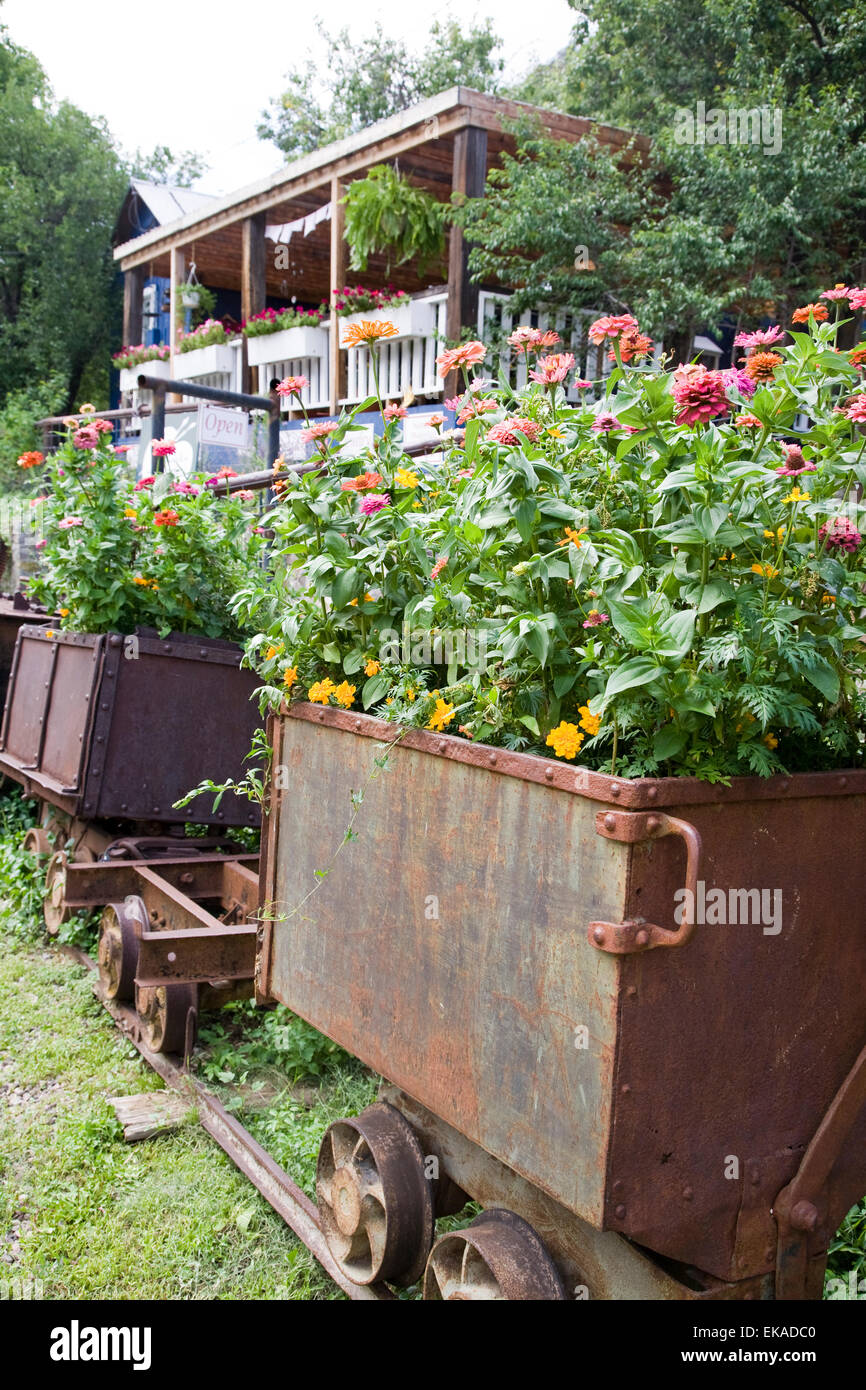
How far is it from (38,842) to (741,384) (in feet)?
16.0

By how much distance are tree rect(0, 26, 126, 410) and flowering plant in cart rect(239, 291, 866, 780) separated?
26.1 metres

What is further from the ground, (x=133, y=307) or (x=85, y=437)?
(x=133, y=307)

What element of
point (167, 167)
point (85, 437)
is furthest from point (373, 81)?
point (85, 437)

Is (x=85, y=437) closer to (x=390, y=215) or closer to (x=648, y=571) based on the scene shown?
(x=648, y=571)

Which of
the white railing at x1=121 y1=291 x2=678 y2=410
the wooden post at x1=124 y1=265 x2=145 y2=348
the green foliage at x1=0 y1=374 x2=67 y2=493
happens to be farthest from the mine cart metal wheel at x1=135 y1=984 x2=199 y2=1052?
the wooden post at x1=124 y1=265 x2=145 y2=348

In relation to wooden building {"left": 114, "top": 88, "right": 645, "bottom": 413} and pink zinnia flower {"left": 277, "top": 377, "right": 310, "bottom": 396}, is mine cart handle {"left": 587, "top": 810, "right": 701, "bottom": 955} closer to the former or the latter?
pink zinnia flower {"left": 277, "top": 377, "right": 310, "bottom": 396}

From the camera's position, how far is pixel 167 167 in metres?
39.2

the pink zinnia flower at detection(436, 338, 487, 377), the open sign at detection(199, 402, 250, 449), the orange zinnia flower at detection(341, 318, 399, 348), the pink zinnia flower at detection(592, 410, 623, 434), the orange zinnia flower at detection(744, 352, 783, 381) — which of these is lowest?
the pink zinnia flower at detection(592, 410, 623, 434)

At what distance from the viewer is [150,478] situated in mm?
5316

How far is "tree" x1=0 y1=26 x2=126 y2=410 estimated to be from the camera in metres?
26.8

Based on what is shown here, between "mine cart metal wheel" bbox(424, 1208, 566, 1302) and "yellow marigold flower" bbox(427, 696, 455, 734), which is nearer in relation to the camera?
"mine cart metal wheel" bbox(424, 1208, 566, 1302)

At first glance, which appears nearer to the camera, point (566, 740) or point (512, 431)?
point (566, 740)

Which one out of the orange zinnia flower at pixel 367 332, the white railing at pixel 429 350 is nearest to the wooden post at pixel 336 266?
the white railing at pixel 429 350
